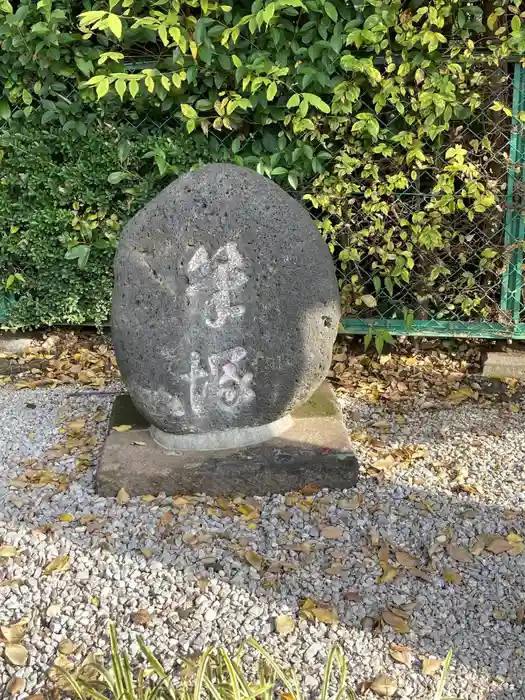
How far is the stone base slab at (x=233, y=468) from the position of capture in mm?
3158

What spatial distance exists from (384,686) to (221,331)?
62.4 inches

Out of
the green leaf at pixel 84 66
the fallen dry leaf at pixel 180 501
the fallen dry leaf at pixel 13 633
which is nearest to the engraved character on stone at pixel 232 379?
the fallen dry leaf at pixel 180 501

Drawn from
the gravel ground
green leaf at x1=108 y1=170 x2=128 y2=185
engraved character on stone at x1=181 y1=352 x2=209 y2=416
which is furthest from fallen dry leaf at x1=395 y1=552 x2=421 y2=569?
green leaf at x1=108 y1=170 x2=128 y2=185

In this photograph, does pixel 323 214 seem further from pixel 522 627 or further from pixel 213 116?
pixel 522 627

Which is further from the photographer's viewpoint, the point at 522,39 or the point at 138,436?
the point at 522,39

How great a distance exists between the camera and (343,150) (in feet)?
14.7

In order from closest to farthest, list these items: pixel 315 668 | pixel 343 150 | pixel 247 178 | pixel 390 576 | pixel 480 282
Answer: pixel 315 668
pixel 390 576
pixel 247 178
pixel 343 150
pixel 480 282

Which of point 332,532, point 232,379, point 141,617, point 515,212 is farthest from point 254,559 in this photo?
point 515,212

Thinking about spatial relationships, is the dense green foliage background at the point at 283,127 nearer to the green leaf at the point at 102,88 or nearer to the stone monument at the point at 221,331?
the green leaf at the point at 102,88

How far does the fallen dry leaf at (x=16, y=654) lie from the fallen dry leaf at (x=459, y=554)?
1567 millimetres

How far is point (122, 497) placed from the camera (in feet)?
10.2


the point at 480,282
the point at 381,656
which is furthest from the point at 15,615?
the point at 480,282

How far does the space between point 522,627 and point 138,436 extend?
183 cm

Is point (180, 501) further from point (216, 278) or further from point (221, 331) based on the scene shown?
point (216, 278)
